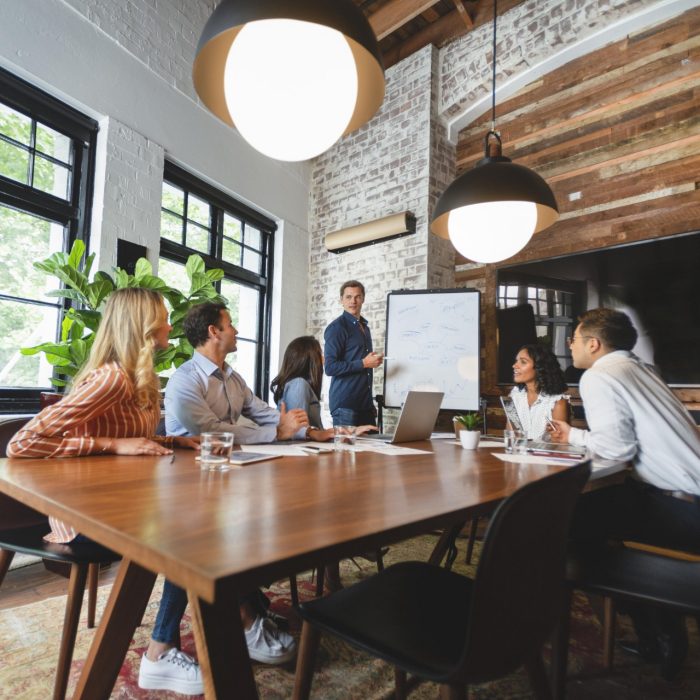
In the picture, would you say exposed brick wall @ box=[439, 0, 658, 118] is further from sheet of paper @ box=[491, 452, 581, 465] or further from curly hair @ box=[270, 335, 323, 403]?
sheet of paper @ box=[491, 452, 581, 465]

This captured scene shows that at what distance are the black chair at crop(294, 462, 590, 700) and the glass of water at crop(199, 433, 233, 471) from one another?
0.42m

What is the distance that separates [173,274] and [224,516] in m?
3.85

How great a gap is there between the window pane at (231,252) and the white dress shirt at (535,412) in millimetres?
3016

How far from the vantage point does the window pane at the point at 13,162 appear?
311 centimetres

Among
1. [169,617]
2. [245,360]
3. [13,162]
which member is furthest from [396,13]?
[169,617]

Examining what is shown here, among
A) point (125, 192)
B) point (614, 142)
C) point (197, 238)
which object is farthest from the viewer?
point (197, 238)

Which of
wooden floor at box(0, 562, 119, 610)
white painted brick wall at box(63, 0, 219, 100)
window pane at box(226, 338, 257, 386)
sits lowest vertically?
wooden floor at box(0, 562, 119, 610)

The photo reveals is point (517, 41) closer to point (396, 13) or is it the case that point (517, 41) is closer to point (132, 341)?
point (396, 13)

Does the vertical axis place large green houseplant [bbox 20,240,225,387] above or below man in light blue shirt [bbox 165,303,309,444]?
above

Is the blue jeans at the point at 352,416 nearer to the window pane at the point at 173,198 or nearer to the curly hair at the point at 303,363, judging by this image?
the curly hair at the point at 303,363

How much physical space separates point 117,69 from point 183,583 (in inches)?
160

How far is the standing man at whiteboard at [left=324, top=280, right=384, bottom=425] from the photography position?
3.77 metres

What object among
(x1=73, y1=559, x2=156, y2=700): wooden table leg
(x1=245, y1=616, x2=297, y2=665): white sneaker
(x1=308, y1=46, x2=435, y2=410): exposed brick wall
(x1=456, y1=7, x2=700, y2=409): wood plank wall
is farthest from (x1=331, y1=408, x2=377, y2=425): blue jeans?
(x1=73, y1=559, x2=156, y2=700): wooden table leg

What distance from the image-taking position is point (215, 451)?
1284 mm
